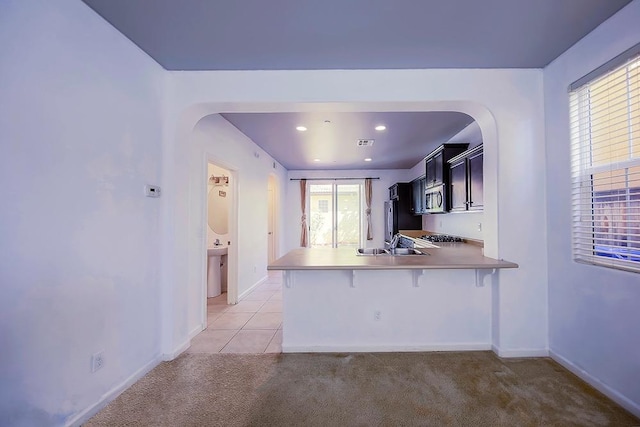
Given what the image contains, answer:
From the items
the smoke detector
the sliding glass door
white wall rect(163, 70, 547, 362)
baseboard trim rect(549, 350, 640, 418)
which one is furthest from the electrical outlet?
the sliding glass door

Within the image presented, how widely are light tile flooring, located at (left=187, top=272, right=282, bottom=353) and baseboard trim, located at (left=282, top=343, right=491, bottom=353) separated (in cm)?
21

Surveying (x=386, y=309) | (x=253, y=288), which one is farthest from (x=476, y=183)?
(x=253, y=288)

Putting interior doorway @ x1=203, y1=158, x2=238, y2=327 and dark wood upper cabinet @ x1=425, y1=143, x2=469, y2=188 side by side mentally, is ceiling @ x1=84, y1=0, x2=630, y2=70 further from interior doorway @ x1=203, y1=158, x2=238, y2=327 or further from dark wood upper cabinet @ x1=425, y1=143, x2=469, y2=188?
interior doorway @ x1=203, y1=158, x2=238, y2=327

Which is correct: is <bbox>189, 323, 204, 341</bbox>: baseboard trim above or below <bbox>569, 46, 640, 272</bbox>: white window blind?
Result: below

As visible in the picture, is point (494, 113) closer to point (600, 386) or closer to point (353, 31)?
point (353, 31)

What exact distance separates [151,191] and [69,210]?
2.39ft

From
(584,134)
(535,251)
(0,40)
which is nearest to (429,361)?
(535,251)

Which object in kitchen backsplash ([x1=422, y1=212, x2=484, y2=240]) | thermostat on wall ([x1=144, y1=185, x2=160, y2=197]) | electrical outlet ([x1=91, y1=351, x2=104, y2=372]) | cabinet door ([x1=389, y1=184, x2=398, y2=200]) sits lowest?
electrical outlet ([x1=91, y1=351, x2=104, y2=372])

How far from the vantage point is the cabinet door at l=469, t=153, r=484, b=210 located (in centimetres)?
327

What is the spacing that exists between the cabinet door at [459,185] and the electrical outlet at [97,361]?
3899mm

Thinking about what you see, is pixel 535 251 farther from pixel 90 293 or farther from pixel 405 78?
pixel 90 293

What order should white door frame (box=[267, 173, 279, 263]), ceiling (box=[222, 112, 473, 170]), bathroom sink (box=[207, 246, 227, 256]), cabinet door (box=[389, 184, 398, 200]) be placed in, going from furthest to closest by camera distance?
white door frame (box=[267, 173, 279, 263]) < cabinet door (box=[389, 184, 398, 200]) < bathroom sink (box=[207, 246, 227, 256]) < ceiling (box=[222, 112, 473, 170])

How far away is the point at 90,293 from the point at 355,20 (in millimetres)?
2463

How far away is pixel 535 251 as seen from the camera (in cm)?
258
